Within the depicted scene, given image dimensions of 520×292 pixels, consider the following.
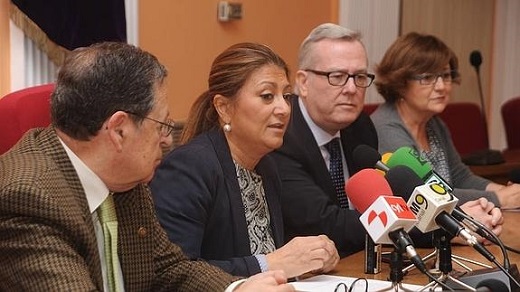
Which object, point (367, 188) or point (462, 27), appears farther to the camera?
point (462, 27)

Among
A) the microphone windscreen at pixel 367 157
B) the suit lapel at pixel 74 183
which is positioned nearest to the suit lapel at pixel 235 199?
the microphone windscreen at pixel 367 157

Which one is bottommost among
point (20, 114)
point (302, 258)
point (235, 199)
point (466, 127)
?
point (466, 127)

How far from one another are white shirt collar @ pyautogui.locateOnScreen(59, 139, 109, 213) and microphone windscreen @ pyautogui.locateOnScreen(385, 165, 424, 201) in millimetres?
765

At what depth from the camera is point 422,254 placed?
2.81 m

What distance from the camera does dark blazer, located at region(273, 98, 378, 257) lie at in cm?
295

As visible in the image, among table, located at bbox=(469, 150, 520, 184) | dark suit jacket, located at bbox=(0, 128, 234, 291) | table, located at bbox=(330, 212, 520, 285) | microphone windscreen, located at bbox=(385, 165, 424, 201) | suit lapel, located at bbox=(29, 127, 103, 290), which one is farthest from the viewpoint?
table, located at bbox=(469, 150, 520, 184)

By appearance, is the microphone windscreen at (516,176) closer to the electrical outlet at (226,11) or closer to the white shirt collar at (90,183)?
the electrical outlet at (226,11)

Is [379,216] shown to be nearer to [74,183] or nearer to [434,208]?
[434,208]

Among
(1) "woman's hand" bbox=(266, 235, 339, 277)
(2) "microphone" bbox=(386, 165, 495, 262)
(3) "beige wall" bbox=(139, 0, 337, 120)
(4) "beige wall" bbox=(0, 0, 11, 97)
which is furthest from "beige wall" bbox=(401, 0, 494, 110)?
(2) "microphone" bbox=(386, 165, 495, 262)

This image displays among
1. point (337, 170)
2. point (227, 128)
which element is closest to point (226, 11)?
point (337, 170)

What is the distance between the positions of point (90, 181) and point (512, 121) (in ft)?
12.7

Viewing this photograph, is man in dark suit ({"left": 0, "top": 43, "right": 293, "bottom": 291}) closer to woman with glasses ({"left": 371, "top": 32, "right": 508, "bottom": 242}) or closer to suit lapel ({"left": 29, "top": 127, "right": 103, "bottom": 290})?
suit lapel ({"left": 29, "top": 127, "right": 103, "bottom": 290})

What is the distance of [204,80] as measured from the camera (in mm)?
4445

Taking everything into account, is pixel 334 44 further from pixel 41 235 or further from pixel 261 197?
pixel 41 235
